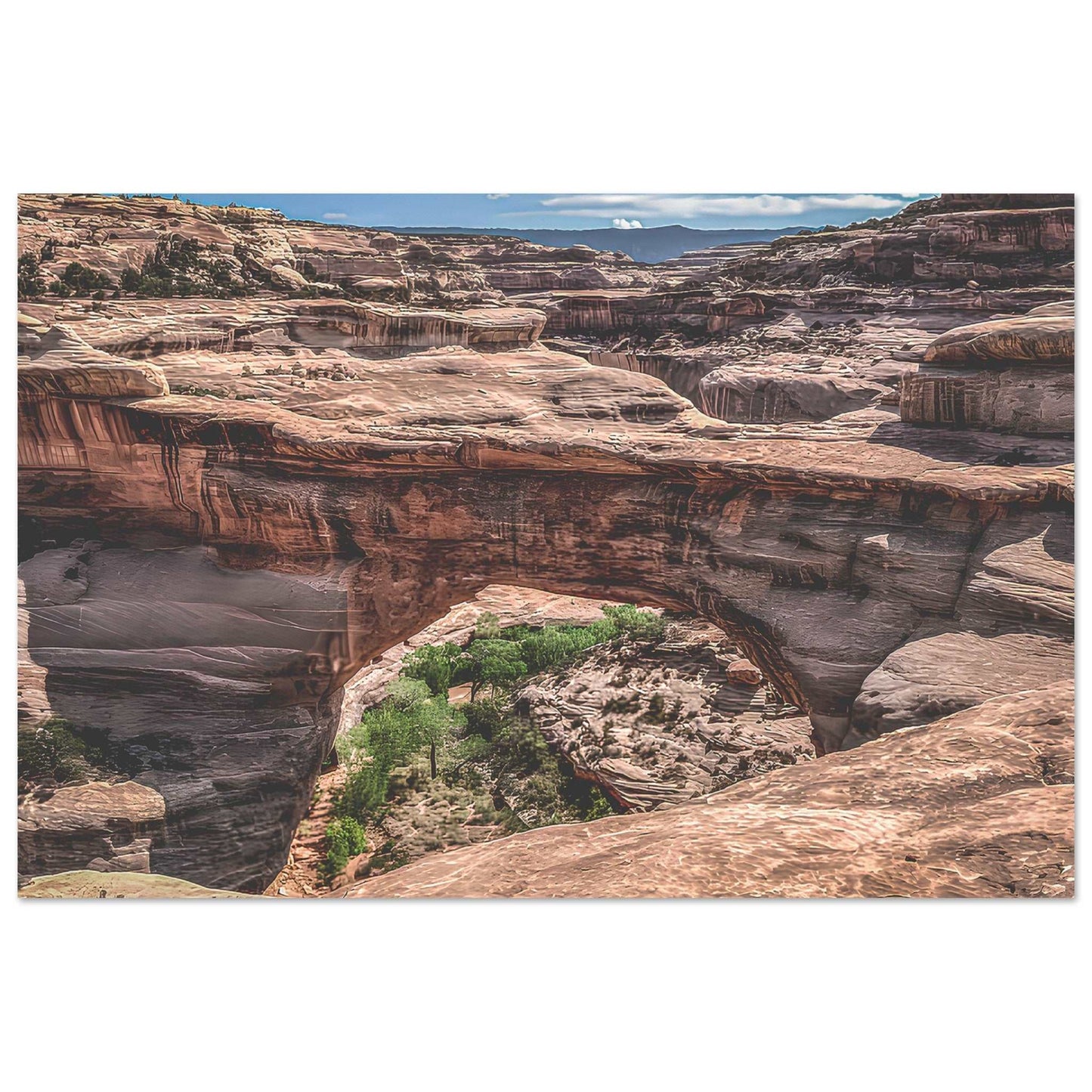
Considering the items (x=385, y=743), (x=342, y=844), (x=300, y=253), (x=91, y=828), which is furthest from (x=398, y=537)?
(x=91, y=828)

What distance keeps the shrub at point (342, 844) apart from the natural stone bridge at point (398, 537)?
0.56 m

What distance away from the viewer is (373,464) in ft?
26.6

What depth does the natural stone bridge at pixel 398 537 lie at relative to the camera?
23.7ft

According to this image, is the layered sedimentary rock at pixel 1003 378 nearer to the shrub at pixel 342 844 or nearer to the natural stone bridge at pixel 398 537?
the natural stone bridge at pixel 398 537

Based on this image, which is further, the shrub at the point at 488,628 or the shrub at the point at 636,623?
the shrub at the point at 636,623

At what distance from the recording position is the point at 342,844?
8844mm

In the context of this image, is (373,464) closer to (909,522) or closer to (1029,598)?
(909,522)

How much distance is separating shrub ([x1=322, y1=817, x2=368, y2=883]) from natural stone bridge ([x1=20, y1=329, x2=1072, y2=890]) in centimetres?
56

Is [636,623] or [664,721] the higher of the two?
[636,623]

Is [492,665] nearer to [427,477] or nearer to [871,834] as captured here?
[427,477]

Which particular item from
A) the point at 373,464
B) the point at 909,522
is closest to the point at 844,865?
the point at 909,522

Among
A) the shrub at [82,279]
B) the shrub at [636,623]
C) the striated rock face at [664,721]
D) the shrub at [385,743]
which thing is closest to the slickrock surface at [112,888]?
the shrub at [385,743]

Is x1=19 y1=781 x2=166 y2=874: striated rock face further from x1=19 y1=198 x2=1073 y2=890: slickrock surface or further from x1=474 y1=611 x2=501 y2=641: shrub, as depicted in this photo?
x1=474 y1=611 x2=501 y2=641: shrub

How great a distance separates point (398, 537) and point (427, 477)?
725 millimetres
